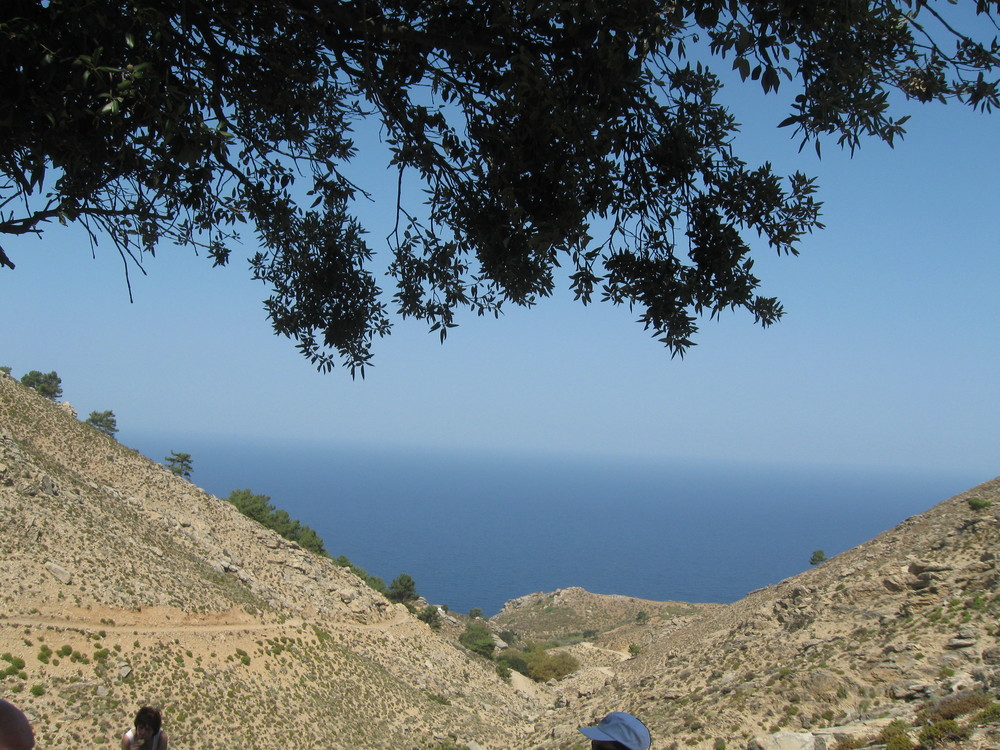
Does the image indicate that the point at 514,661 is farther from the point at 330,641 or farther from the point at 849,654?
the point at 849,654

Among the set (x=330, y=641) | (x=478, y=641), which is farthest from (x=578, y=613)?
(x=330, y=641)

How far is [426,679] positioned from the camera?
32.2 m

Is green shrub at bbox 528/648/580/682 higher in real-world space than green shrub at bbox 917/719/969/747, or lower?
lower

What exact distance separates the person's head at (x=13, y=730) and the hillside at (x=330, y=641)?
934 centimetres

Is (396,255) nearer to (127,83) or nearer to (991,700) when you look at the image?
(127,83)

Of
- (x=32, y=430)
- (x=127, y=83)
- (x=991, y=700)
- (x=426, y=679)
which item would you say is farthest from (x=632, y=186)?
(x=32, y=430)

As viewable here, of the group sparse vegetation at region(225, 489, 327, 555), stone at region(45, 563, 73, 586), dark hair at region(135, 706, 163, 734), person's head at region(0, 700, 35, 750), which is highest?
person's head at region(0, 700, 35, 750)

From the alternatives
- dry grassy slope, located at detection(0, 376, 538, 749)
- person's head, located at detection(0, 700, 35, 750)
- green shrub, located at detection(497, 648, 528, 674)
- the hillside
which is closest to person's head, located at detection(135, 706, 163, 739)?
person's head, located at detection(0, 700, 35, 750)

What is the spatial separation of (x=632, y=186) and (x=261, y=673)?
23654 millimetres

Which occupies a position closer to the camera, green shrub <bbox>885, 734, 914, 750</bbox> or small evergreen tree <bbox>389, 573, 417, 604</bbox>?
green shrub <bbox>885, 734, 914, 750</bbox>

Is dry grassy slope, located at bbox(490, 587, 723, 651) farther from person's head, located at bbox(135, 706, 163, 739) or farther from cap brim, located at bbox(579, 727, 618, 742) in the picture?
cap brim, located at bbox(579, 727, 618, 742)

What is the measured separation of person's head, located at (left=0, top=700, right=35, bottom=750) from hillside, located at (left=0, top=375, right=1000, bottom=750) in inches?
368

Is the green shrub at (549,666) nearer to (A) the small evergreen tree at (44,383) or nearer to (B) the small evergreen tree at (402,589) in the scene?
(B) the small evergreen tree at (402,589)

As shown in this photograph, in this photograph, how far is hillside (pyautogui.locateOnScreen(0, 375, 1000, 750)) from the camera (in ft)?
50.5
